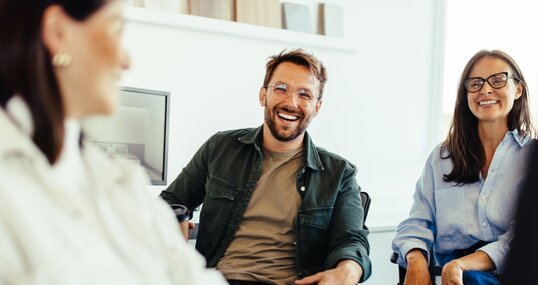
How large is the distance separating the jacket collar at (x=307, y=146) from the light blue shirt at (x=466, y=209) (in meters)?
0.43

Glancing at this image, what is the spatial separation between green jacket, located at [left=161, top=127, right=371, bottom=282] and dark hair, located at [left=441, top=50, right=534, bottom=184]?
398 millimetres

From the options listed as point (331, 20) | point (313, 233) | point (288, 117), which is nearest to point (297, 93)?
point (288, 117)

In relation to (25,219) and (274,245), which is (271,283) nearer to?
(274,245)

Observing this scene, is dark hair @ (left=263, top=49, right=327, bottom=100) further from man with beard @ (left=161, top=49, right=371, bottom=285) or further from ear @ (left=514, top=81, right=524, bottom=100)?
ear @ (left=514, top=81, right=524, bottom=100)

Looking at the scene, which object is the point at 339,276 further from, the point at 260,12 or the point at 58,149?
the point at 260,12

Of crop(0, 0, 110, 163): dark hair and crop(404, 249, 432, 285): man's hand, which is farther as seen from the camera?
crop(404, 249, 432, 285): man's hand

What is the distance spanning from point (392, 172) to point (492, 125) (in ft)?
5.86

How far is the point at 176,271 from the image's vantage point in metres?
1.07

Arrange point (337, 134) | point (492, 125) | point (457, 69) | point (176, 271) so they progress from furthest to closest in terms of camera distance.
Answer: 1. point (457, 69)
2. point (337, 134)
3. point (492, 125)
4. point (176, 271)

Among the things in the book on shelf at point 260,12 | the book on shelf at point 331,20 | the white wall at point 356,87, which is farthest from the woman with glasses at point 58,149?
the book on shelf at point 331,20

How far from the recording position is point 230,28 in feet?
11.2

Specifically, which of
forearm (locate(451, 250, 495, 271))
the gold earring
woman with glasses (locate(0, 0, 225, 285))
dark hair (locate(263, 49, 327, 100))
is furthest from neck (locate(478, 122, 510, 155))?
the gold earring

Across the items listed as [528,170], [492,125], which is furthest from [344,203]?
[528,170]

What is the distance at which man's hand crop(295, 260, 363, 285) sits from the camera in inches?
73.3
